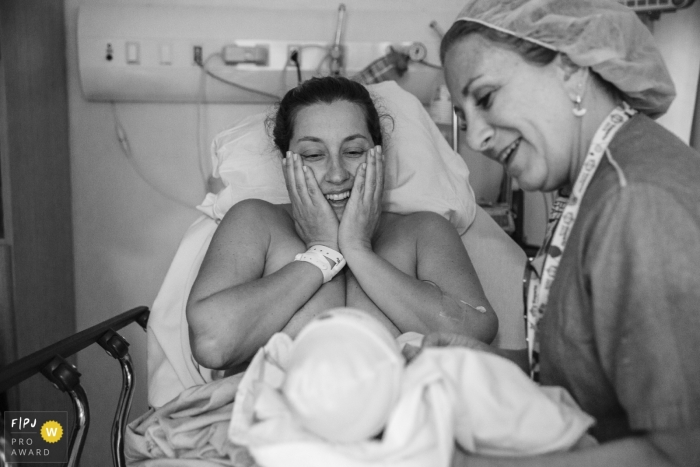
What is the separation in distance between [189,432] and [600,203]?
89 cm

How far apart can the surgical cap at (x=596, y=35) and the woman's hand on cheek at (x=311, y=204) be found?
689 mm

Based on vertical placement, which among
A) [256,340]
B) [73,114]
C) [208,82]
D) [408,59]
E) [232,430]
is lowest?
[256,340]

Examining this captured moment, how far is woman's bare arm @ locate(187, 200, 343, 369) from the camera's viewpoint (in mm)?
1362

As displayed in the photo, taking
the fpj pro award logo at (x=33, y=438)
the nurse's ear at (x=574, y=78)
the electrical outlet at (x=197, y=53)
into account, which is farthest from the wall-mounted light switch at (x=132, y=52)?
the nurse's ear at (x=574, y=78)

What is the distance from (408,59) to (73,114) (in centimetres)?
139

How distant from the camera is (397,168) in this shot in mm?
1989

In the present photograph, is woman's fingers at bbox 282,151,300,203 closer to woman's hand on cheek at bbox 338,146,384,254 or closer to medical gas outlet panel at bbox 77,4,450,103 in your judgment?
woman's hand on cheek at bbox 338,146,384,254

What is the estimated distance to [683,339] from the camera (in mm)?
743

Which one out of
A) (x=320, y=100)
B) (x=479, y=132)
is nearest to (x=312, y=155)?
(x=320, y=100)

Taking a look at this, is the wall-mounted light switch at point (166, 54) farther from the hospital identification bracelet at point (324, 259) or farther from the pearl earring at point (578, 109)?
the pearl earring at point (578, 109)

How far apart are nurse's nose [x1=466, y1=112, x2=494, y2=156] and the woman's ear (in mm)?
149

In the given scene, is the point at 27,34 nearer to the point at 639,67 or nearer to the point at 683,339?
the point at 639,67

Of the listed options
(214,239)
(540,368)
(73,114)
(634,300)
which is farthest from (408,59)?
(634,300)

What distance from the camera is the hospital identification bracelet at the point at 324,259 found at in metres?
1.52
